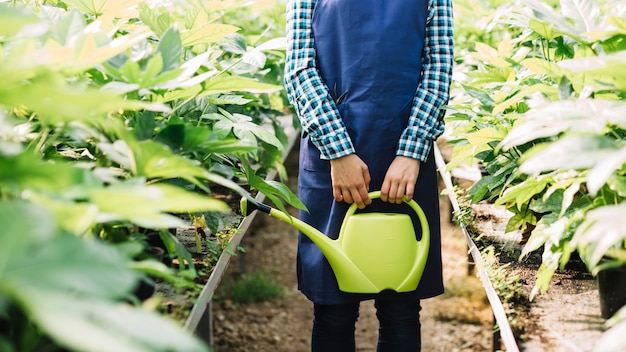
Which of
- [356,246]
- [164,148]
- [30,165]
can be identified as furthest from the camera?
[356,246]

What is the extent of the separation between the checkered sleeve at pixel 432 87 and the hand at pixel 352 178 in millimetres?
127

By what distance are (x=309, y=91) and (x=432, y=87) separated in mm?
370

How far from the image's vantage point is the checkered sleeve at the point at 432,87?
2.06 metres

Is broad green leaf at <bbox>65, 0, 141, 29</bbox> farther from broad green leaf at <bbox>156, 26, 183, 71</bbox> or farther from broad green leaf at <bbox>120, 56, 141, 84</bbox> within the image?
broad green leaf at <bbox>120, 56, 141, 84</bbox>

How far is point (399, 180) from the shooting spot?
2047mm

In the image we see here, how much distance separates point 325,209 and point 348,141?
0.24 metres

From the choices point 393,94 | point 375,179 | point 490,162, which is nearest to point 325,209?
point 375,179

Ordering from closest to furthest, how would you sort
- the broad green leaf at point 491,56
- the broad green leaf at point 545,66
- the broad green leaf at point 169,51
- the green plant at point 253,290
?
the broad green leaf at point 169,51
the broad green leaf at point 545,66
the broad green leaf at point 491,56
the green plant at point 253,290

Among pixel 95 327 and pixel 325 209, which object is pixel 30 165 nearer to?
pixel 95 327

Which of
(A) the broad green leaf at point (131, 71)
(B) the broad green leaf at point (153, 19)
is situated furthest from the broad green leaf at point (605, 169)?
(B) the broad green leaf at point (153, 19)

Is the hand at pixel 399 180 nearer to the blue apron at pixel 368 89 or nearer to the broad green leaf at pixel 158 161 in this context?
the blue apron at pixel 368 89

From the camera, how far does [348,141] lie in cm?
204

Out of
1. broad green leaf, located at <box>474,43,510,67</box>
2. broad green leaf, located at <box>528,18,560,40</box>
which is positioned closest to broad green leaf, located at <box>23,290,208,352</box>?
broad green leaf, located at <box>528,18,560,40</box>

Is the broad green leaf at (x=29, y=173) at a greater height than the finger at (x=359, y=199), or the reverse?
the broad green leaf at (x=29, y=173)
